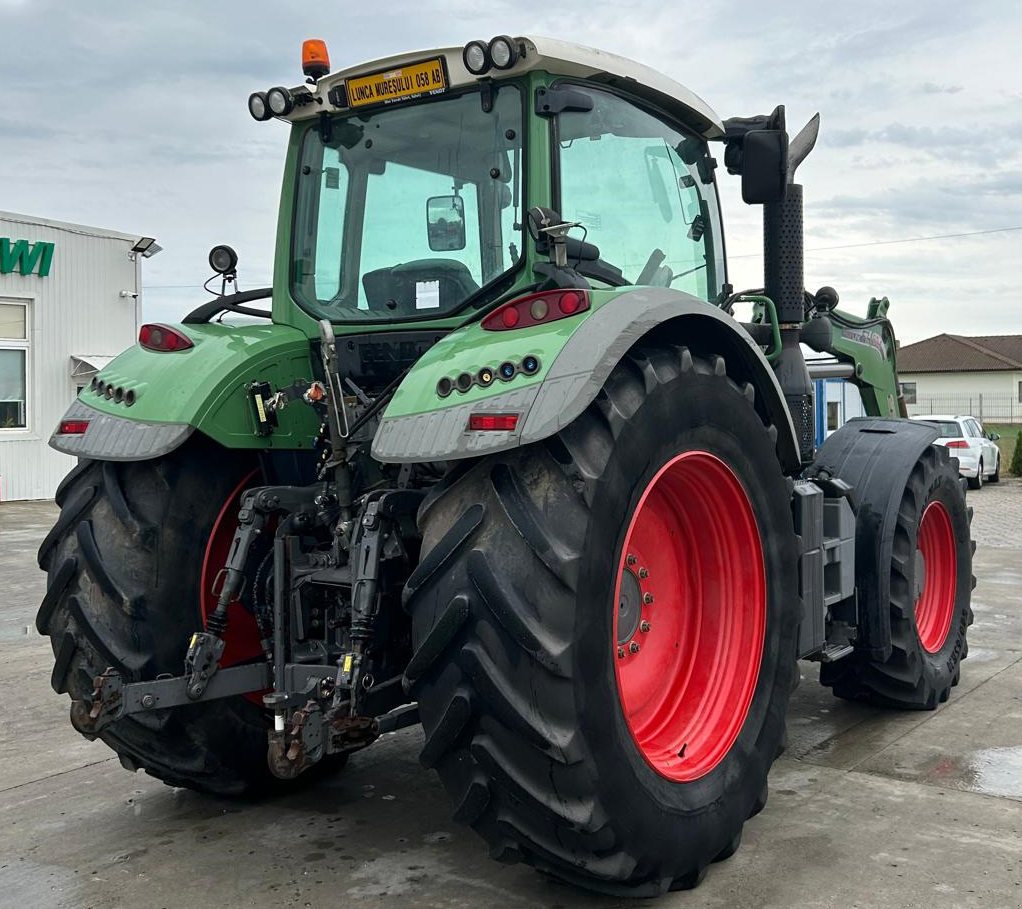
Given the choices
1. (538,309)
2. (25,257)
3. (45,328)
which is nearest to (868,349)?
(538,309)

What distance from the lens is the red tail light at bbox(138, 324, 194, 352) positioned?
14.2 ft

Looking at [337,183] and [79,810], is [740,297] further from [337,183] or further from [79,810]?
[79,810]

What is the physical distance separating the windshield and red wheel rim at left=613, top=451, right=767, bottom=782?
1045 mm

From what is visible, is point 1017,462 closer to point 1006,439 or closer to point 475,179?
point 1006,439

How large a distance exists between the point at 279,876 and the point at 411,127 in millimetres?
2721

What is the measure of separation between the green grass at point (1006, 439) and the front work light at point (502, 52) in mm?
27902

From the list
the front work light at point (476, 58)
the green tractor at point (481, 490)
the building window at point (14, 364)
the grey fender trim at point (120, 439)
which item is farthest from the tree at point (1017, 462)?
the grey fender trim at point (120, 439)

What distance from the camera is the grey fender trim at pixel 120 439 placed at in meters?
3.93

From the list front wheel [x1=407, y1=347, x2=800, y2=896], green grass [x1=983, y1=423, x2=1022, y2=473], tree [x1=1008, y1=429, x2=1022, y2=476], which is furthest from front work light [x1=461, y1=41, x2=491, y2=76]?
green grass [x1=983, y1=423, x2=1022, y2=473]

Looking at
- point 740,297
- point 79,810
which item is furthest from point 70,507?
point 740,297

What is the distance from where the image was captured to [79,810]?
462 cm

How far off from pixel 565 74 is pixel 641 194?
0.65 m

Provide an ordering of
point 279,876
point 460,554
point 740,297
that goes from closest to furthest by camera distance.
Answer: point 460,554 → point 279,876 → point 740,297

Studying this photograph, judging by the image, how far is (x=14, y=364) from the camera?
819 inches
